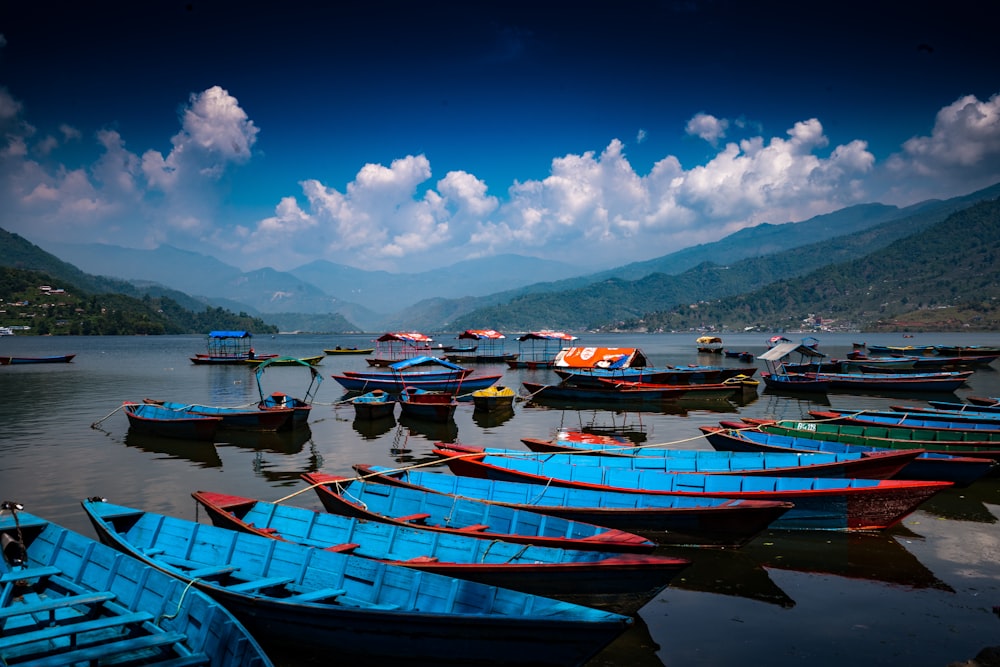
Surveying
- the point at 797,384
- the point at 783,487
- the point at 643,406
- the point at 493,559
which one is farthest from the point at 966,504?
the point at 797,384

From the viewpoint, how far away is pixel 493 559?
10.6 metres

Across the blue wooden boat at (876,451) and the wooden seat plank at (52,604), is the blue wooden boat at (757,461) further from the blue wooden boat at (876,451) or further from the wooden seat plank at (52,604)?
the wooden seat plank at (52,604)

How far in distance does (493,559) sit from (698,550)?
598cm

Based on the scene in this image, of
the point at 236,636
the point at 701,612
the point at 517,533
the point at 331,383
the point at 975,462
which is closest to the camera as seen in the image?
the point at 236,636

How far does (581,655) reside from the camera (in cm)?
768

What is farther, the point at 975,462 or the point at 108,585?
the point at 975,462

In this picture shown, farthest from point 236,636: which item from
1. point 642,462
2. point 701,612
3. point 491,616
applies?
point 642,462

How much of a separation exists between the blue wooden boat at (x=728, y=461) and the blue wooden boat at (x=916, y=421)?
808cm

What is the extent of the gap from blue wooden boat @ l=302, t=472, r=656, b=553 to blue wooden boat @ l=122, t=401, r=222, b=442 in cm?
1536

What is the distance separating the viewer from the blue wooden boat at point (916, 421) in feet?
75.8

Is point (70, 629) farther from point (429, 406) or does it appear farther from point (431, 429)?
point (429, 406)

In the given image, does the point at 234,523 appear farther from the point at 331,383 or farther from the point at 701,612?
the point at 331,383

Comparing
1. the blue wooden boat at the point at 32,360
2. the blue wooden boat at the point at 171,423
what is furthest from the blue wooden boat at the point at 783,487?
the blue wooden boat at the point at 32,360

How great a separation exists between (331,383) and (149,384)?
54.3 feet
